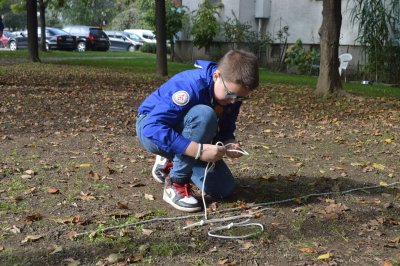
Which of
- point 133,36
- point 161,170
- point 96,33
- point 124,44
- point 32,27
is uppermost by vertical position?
point 32,27

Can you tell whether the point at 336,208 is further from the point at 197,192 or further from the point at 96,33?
the point at 96,33

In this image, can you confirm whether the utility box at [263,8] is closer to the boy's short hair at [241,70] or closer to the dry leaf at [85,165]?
the dry leaf at [85,165]

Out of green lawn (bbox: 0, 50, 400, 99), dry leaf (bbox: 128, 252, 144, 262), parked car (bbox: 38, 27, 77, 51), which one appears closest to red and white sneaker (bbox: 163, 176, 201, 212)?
dry leaf (bbox: 128, 252, 144, 262)

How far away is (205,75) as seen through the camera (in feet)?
11.5

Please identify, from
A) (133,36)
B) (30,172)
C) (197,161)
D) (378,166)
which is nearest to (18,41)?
(133,36)

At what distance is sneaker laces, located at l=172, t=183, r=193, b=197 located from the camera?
373 centimetres

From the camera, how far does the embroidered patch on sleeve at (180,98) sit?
11.2 ft

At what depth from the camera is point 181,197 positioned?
370 cm

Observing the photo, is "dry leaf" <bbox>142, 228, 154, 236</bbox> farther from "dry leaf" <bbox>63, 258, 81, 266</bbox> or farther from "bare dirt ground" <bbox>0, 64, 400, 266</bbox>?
"dry leaf" <bbox>63, 258, 81, 266</bbox>

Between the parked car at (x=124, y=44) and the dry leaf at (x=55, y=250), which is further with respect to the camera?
the parked car at (x=124, y=44)

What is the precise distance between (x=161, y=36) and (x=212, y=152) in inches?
468

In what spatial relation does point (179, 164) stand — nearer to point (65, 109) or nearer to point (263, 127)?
point (263, 127)

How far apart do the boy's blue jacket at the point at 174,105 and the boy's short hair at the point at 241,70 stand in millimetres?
182

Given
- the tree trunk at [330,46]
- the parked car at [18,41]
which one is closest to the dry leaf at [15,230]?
the tree trunk at [330,46]
